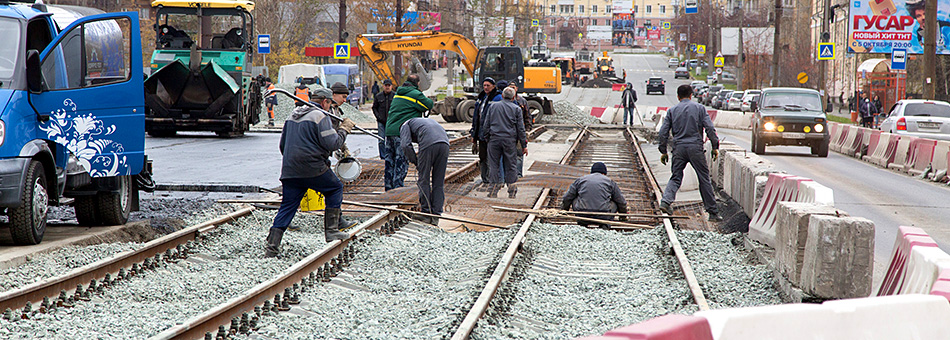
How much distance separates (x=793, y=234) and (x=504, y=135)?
713 cm

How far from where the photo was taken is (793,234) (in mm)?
Answer: 7547

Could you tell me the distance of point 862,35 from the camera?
45875 millimetres

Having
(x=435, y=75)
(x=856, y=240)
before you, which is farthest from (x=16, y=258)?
(x=435, y=75)

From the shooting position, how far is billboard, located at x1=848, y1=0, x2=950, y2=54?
44.7 meters

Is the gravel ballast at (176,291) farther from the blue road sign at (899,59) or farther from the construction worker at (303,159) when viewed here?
the blue road sign at (899,59)

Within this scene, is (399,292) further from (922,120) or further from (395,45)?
(395,45)

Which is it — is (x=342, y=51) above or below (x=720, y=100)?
above

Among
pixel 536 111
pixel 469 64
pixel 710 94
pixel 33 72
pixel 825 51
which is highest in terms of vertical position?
pixel 825 51

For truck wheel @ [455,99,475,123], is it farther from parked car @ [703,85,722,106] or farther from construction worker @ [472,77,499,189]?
parked car @ [703,85,722,106]

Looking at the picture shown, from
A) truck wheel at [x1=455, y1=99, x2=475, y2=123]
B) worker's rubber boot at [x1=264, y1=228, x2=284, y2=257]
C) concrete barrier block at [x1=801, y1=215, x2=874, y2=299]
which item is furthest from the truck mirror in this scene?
truck wheel at [x1=455, y1=99, x2=475, y2=123]

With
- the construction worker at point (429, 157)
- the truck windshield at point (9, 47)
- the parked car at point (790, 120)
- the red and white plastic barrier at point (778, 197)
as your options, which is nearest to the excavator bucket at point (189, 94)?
the parked car at point (790, 120)

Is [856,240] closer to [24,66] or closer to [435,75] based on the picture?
[24,66]

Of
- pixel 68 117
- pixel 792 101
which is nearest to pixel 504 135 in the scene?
pixel 68 117

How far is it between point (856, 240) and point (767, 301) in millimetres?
858
